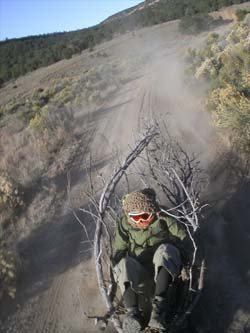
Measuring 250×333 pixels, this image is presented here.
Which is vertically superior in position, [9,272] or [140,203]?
[140,203]

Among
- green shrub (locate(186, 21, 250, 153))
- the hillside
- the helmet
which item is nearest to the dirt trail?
green shrub (locate(186, 21, 250, 153))

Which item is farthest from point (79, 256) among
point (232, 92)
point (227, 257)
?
point (232, 92)

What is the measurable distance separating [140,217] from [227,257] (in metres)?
1.63

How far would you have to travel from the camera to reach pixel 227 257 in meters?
6.29

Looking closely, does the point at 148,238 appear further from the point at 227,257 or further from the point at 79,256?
the point at 79,256

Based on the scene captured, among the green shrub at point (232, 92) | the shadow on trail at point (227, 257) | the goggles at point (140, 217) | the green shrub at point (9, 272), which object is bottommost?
the shadow on trail at point (227, 257)

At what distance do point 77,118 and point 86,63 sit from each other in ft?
87.5

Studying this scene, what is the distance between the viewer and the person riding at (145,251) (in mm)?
4535

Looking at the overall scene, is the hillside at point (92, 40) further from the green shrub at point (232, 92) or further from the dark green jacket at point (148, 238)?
the dark green jacket at point (148, 238)

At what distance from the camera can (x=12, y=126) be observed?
18.9 m

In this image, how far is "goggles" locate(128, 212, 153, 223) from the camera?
17.2ft

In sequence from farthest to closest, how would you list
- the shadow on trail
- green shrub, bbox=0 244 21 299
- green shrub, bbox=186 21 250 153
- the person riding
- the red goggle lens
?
green shrub, bbox=186 21 250 153, green shrub, bbox=0 244 21 299, the red goggle lens, the shadow on trail, the person riding

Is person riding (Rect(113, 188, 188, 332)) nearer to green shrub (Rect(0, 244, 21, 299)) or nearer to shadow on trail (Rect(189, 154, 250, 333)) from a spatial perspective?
shadow on trail (Rect(189, 154, 250, 333))

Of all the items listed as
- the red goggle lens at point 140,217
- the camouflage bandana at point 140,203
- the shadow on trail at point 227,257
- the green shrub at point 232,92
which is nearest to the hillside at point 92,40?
the green shrub at point 232,92
